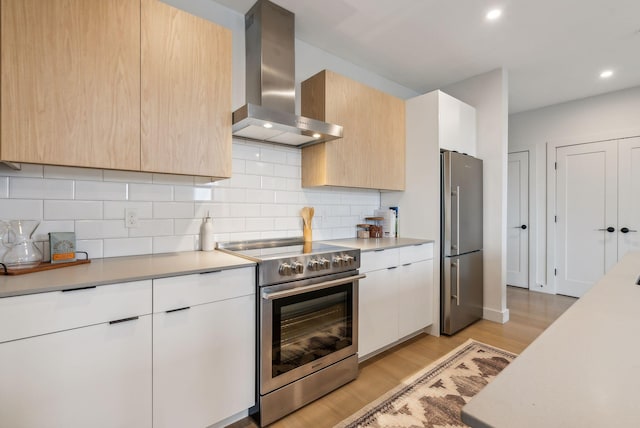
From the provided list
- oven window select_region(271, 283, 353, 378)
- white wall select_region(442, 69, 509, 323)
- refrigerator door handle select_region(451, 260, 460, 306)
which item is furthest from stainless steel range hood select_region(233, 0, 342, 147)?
white wall select_region(442, 69, 509, 323)

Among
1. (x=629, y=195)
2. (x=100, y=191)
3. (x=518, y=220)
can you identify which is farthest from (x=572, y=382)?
(x=518, y=220)

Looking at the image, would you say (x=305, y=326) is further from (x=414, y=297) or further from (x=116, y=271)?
(x=414, y=297)

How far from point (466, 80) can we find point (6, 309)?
421 centimetres

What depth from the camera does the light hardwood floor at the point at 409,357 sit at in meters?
1.85

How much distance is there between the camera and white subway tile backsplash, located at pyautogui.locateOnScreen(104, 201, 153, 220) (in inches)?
73.1

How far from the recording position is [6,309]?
3.64 ft

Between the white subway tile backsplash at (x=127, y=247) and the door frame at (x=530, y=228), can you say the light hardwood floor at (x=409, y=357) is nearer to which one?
the door frame at (x=530, y=228)

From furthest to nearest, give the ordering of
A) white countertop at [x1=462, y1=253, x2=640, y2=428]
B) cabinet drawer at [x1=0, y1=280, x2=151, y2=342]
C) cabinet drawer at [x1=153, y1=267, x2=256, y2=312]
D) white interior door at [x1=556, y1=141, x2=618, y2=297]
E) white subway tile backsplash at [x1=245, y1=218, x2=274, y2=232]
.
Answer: white interior door at [x1=556, y1=141, x2=618, y2=297] → white subway tile backsplash at [x1=245, y1=218, x2=274, y2=232] → cabinet drawer at [x1=153, y1=267, x2=256, y2=312] → cabinet drawer at [x1=0, y1=280, x2=151, y2=342] → white countertop at [x1=462, y1=253, x2=640, y2=428]

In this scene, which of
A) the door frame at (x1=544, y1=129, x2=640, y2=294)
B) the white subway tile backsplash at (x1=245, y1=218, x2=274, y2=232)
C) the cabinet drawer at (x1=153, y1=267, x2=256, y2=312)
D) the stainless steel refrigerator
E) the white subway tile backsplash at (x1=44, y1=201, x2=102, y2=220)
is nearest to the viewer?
the cabinet drawer at (x1=153, y1=267, x2=256, y2=312)

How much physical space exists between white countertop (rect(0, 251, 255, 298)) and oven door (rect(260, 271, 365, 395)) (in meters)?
0.34

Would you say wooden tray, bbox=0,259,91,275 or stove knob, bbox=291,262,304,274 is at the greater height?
wooden tray, bbox=0,259,91,275

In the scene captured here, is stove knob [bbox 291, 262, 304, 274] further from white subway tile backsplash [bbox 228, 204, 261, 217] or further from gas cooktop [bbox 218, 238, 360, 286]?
white subway tile backsplash [bbox 228, 204, 261, 217]

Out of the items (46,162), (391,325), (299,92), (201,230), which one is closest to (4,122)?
(46,162)

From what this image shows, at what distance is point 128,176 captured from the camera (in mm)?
1895
